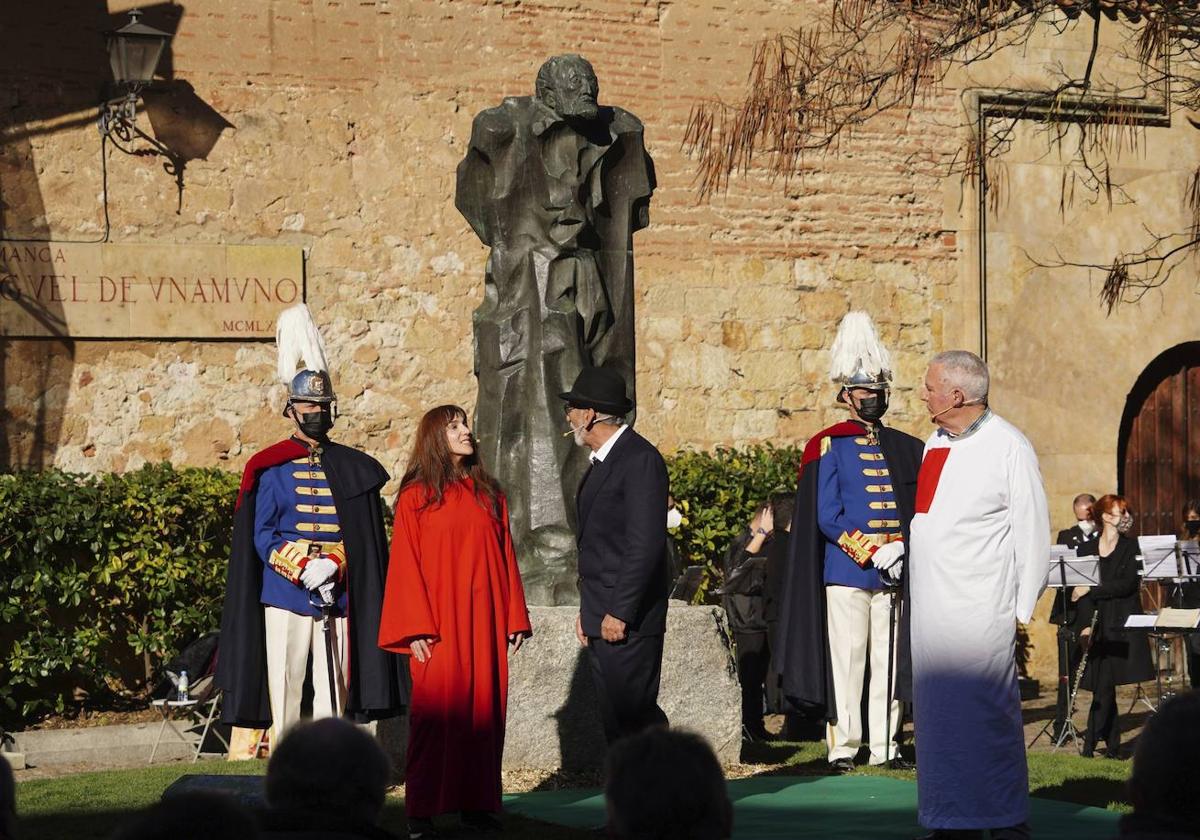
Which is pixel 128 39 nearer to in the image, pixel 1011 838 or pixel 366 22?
pixel 366 22

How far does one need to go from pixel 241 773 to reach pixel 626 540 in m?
2.87

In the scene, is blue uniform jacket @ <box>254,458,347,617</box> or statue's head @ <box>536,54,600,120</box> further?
statue's head @ <box>536,54,600,120</box>

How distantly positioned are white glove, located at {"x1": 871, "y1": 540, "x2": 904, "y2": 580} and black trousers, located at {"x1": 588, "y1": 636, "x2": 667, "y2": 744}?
2.60 m

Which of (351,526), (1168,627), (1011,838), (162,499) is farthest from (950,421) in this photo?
(162,499)

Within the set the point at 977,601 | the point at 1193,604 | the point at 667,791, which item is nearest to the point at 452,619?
the point at 977,601

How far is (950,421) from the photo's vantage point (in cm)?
678

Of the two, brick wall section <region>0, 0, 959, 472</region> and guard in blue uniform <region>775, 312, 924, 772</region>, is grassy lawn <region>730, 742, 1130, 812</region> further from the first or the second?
brick wall section <region>0, 0, 959, 472</region>

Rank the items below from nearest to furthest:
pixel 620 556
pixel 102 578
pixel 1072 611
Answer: pixel 620 556 → pixel 1072 611 → pixel 102 578

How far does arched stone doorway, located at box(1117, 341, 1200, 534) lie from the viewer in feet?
56.9

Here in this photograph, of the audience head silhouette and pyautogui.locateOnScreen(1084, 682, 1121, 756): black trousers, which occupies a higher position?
the audience head silhouette

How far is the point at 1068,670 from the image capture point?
12.2 metres

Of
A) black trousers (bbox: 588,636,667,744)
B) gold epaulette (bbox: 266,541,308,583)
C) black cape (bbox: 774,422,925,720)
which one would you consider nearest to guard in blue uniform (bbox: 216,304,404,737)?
gold epaulette (bbox: 266,541,308,583)

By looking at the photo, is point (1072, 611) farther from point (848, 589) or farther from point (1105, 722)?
point (848, 589)

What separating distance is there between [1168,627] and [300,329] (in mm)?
5535
